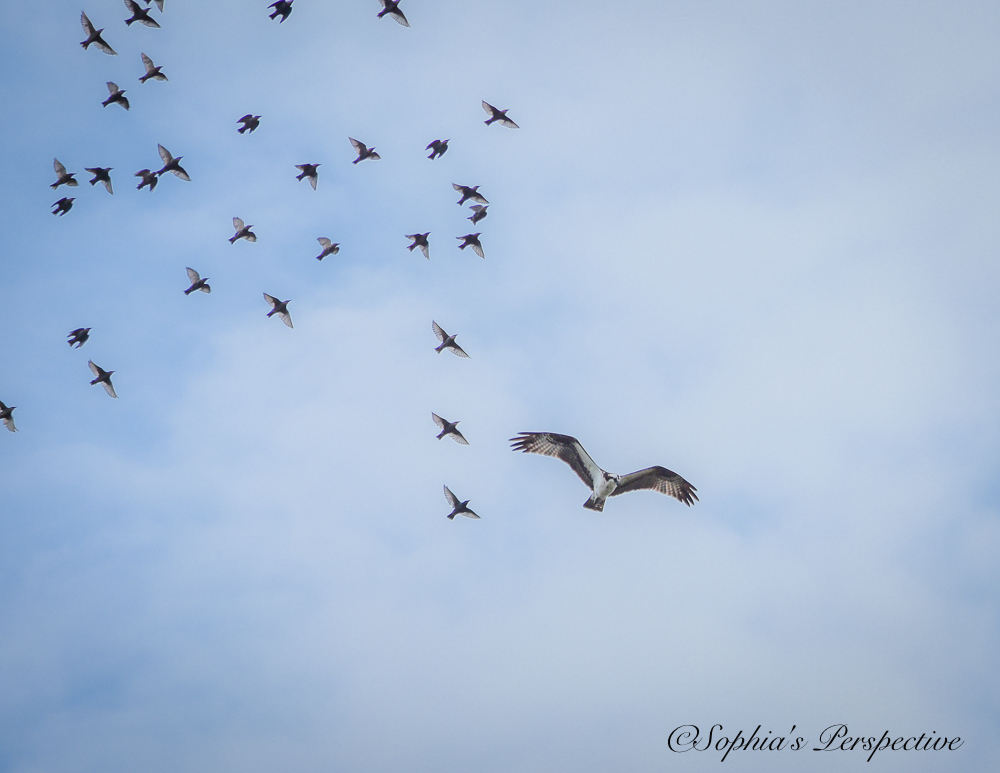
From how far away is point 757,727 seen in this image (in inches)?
1805

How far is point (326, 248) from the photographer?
142 feet

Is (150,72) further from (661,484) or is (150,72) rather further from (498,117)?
(661,484)

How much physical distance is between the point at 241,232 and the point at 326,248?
3.74 m

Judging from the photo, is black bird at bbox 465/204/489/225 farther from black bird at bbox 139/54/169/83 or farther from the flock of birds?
black bird at bbox 139/54/169/83

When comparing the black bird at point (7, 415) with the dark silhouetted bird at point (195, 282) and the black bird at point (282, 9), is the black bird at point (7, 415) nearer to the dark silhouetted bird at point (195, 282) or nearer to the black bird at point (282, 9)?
Result: the dark silhouetted bird at point (195, 282)

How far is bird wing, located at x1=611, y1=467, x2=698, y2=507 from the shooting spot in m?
36.0

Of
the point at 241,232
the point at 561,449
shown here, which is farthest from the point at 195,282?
the point at 561,449

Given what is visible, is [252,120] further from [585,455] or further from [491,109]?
[585,455]

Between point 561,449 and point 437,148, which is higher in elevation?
point 437,148

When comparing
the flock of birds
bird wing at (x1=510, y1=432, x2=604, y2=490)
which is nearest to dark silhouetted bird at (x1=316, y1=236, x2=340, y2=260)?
the flock of birds

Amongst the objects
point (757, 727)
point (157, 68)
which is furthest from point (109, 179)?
point (757, 727)

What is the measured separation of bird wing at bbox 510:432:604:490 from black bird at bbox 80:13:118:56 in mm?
23207

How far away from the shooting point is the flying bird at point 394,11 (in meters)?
39.5

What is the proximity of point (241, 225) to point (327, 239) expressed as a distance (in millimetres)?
3762
